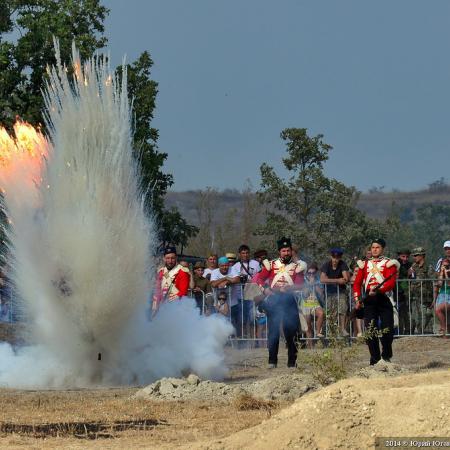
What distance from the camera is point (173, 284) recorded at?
63.4 ft

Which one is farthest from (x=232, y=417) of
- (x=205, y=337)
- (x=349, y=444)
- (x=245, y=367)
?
(x=245, y=367)

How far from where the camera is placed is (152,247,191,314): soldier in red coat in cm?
1927

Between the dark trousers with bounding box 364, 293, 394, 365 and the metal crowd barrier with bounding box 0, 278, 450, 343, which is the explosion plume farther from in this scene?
the metal crowd barrier with bounding box 0, 278, 450, 343

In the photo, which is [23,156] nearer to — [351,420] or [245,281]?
[245,281]

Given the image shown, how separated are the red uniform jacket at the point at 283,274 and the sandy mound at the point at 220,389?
10.8 ft

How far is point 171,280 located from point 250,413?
572cm

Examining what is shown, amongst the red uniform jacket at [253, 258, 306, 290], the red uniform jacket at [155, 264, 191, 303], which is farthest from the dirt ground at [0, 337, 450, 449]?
the red uniform jacket at [155, 264, 191, 303]

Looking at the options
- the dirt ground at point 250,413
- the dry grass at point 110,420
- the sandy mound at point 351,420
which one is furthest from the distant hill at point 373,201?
the sandy mound at point 351,420

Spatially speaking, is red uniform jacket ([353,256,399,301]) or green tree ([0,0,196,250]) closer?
red uniform jacket ([353,256,399,301])

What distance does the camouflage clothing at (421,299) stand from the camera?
21984 millimetres

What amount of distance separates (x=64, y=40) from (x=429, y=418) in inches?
943

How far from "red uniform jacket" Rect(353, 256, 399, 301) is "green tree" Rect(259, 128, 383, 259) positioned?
2072cm

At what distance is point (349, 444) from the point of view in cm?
988

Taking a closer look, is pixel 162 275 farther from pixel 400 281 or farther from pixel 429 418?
pixel 429 418
